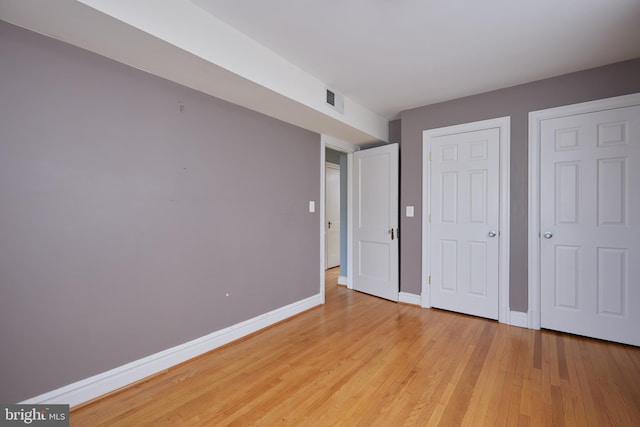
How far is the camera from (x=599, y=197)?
262 cm

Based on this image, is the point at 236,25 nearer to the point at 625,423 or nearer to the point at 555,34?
the point at 555,34

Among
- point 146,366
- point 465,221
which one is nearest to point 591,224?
point 465,221

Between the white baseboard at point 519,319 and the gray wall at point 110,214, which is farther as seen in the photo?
the white baseboard at point 519,319

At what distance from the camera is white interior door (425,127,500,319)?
3131 millimetres

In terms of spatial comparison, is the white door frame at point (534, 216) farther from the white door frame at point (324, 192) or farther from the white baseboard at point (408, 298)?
the white door frame at point (324, 192)

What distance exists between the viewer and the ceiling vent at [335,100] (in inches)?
118

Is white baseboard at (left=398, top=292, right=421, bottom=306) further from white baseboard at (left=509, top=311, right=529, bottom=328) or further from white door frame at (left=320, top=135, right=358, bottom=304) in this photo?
white baseboard at (left=509, top=311, right=529, bottom=328)

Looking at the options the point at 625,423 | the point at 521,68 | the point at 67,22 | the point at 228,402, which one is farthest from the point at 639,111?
the point at 67,22

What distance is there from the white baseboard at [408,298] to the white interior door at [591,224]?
49.5 inches

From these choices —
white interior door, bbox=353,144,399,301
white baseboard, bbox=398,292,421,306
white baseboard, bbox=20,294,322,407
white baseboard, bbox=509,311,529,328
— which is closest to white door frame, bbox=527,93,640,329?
white baseboard, bbox=509,311,529,328

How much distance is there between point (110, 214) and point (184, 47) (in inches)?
46.5

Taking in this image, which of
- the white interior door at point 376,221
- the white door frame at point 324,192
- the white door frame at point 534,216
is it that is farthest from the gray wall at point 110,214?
the white door frame at point 534,216

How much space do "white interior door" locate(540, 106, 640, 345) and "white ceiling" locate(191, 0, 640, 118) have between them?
626 millimetres

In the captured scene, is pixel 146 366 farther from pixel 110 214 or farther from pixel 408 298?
pixel 408 298
